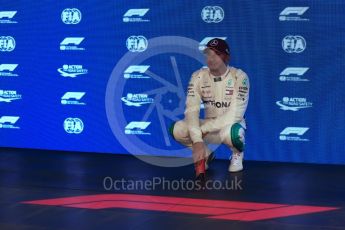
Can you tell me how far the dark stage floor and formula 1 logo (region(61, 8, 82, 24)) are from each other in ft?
4.35

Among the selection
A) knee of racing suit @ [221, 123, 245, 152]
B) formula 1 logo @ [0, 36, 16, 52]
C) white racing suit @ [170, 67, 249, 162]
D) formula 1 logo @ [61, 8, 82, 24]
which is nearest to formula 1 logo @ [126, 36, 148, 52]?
formula 1 logo @ [61, 8, 82, 24]

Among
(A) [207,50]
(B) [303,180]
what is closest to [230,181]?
(B) [303,180]

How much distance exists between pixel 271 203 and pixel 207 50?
54.5 inches

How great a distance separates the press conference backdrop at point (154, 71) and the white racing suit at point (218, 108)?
2.10ft

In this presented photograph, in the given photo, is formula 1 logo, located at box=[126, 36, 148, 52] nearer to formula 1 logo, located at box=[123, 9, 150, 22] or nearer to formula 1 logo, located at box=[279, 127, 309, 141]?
formula 1 logo, located at box=[123, 9, 150, 22]

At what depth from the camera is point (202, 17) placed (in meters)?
5.88

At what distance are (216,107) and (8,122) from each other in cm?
241

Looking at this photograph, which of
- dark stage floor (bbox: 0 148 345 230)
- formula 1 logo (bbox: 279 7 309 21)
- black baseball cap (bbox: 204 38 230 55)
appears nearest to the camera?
dark stage floor (bbox: 0 148 345 230)

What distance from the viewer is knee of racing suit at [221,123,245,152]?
505cm

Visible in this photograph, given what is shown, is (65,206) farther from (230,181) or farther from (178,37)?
(178,37)

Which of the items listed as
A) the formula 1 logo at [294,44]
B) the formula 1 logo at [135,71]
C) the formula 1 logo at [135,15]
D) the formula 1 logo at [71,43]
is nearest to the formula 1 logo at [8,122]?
the formula 1 logo at [71,43]

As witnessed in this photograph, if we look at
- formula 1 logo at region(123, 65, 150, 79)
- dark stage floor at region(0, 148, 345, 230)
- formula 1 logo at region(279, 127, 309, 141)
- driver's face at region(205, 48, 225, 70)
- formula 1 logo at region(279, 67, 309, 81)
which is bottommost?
dark stage floor at region(0, 148, 345, 230)

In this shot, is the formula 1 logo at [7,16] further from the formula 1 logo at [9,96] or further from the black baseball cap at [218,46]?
the black baseball cap at [218,46]

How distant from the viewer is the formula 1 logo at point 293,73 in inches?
223
